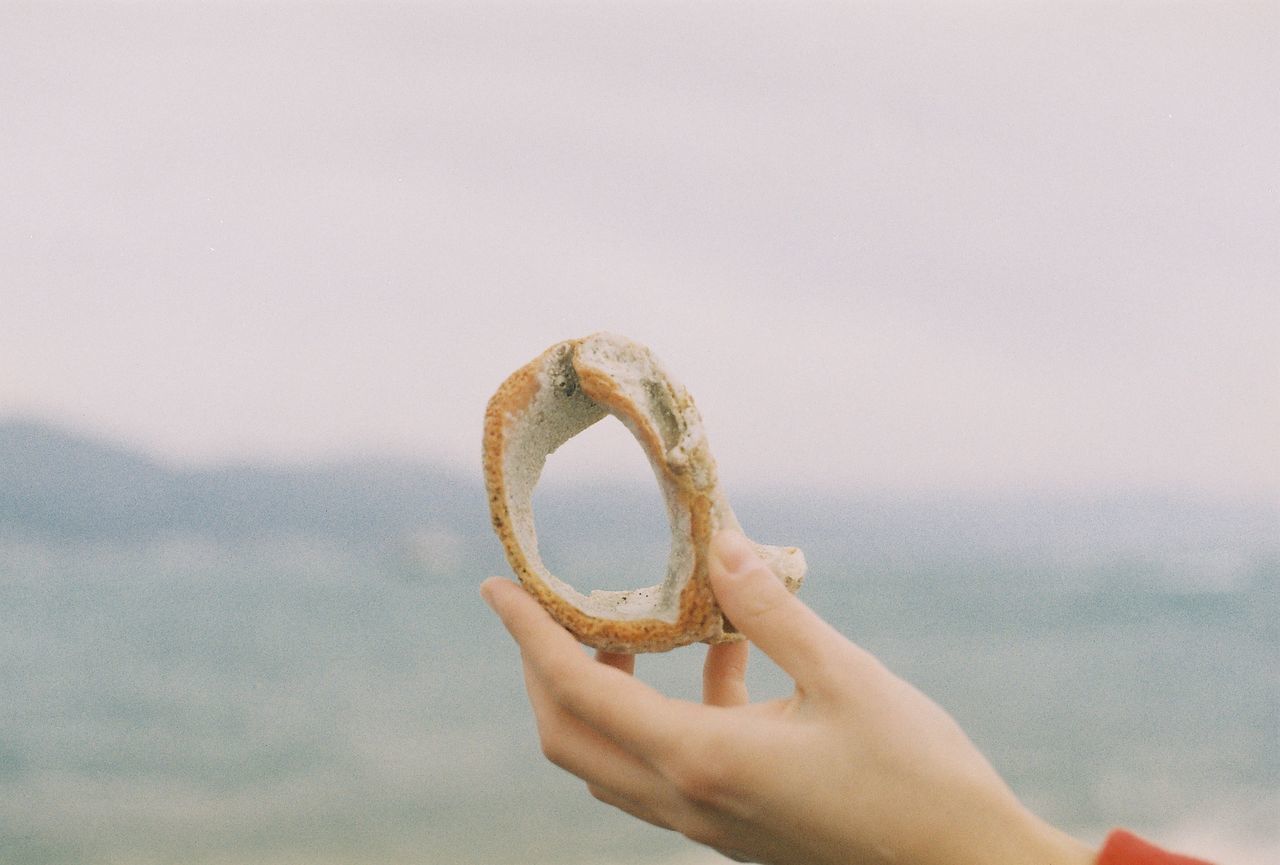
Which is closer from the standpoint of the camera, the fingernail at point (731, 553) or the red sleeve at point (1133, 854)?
the red sleeve at point (1133, 854)

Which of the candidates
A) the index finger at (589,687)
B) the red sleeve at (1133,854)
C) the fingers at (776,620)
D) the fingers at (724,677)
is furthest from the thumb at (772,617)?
the fingers at (724,677)

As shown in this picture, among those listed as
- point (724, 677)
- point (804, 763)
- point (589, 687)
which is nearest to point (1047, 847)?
point (804, 763)

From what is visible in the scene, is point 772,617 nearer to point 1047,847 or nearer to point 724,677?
point 1047,847

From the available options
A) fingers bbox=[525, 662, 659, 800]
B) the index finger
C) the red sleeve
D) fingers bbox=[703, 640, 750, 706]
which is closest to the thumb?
the index finger

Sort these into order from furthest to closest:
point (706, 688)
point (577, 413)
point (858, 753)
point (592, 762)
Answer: point (706, 688)
point (577, 413)
point (592, 762)
point (858, 753)

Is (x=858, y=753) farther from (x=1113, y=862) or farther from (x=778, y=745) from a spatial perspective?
(x=1113, y=862)

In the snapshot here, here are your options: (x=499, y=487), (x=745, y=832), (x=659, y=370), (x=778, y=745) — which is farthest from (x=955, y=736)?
(x=499, y=487)

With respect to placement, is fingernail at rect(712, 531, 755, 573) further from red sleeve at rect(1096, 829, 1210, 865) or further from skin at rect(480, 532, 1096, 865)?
red sleeve at rect(1096, 829, 1210, 865)

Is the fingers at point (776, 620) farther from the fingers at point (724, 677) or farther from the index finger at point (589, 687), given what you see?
the fingers at point (724, 677)
